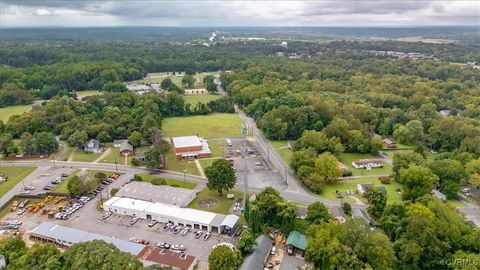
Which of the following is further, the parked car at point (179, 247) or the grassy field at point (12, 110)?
the grassy field at point (12, 110)

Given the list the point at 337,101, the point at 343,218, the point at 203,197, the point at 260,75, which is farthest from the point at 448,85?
the point at 203,197

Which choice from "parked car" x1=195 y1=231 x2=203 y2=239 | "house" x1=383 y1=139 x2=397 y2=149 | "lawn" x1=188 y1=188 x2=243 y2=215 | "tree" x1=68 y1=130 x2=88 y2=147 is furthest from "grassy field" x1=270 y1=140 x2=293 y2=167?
"tree" x1=68 y1=130 x2=88 y2=147

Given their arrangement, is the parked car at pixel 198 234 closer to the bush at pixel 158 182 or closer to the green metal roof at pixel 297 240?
the green metal roof at pixel 297 240

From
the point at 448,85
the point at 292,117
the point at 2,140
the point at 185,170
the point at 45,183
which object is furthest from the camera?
the point at 448,85

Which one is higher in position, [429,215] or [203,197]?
[429,215]

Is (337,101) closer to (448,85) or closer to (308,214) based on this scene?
(448,85)

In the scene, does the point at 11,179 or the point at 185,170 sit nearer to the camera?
the point at 11,179

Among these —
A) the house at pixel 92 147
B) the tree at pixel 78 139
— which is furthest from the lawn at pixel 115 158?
the tree at pixel 78 139

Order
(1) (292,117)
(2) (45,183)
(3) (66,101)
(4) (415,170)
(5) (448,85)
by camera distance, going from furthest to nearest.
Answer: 1. (5) (448,85)
2. (3) (66,101)
3. (1) (292,117)
4. (2) (45,183)
5. (4) (415,170)

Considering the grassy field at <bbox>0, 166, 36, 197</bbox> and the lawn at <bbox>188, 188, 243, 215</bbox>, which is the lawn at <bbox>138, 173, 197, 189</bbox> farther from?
the grassy field at <bbox>0, 166, 36, 197</bbox>
